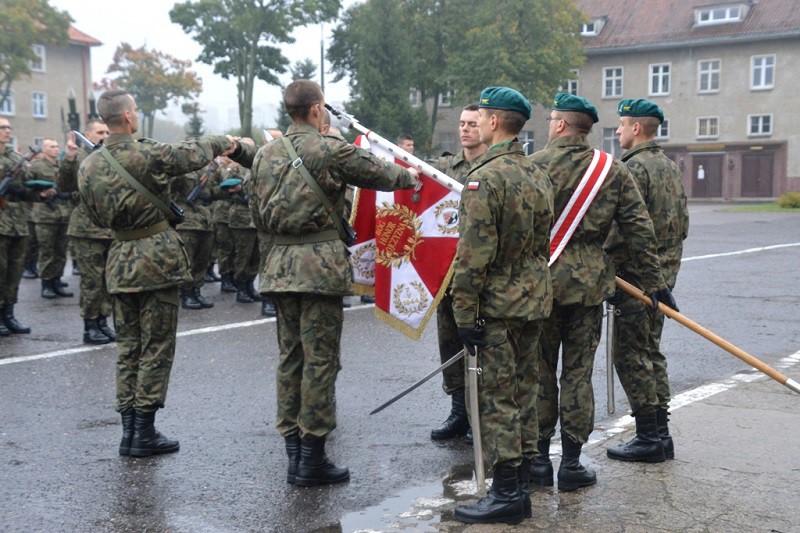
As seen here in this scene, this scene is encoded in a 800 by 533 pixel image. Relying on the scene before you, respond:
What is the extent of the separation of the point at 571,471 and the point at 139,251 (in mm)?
3018

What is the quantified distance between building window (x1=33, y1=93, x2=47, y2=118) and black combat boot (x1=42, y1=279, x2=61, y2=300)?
157ft

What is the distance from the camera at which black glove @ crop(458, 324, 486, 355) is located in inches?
177

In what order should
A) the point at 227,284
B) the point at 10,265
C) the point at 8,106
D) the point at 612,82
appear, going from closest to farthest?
the point at 10,265 < the point at 227,284 < the point at 612,82 < the point at 8,106

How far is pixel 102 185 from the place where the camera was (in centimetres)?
578

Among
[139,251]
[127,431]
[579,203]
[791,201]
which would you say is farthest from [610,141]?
[127,431]

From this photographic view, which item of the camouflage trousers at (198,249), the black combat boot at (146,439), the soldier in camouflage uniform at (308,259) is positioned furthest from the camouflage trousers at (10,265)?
the soldier in camouflage uniform at (308,259)

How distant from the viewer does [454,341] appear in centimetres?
617

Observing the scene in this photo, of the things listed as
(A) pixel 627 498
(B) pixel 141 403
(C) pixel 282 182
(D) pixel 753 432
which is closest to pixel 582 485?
(A) pixel 627 498

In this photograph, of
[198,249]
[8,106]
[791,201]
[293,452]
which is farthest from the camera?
[8,106]

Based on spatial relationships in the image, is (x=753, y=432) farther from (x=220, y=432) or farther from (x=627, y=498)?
(x=220, y=432)

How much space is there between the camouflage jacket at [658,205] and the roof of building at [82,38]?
57745 mm

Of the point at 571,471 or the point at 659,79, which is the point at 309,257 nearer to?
the point at 571,471

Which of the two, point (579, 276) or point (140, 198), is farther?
point (140, 198)

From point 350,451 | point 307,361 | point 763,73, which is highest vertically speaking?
point 763,73
